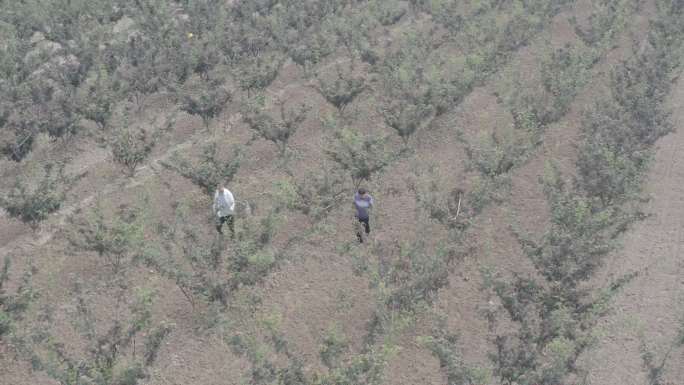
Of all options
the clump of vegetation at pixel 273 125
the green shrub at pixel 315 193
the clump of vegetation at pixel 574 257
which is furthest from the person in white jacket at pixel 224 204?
the clump of vegetation at pixel 574 257

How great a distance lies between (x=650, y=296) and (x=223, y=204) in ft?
31.1

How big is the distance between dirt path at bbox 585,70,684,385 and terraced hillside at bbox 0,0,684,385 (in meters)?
Result: 0.05

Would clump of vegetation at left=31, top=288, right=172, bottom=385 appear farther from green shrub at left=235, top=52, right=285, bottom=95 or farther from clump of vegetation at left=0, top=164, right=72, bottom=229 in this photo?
green shrub at left=235, top=52, right=285, bottom=95

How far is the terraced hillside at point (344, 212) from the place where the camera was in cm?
1056

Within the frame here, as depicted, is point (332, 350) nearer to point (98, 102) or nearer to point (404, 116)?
point (404, 116)

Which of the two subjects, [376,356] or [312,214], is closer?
[376,356]

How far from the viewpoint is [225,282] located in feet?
37.6

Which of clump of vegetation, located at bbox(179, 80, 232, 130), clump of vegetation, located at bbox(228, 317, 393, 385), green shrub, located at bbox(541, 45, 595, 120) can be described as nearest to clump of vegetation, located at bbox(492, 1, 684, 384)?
green shrub, located at bbox(541, 45, 595, 120)

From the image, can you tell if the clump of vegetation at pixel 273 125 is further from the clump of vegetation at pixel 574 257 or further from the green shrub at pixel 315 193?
the clump of vegetation at pixel 574 257

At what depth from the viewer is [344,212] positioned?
14.7 metres

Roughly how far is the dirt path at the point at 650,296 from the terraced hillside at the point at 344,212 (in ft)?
0.18

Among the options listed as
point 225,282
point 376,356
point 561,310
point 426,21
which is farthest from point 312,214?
point 426,21

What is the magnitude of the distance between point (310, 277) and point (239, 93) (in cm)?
952

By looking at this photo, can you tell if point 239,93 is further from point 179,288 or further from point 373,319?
point 373,319
